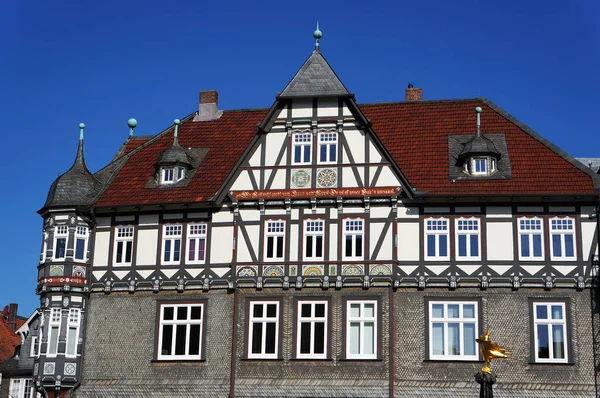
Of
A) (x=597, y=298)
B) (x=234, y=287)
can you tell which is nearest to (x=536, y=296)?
(x=597, y=298)

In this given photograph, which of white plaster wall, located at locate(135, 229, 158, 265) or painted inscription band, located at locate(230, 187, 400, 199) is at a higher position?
painted inscription band, located at locate(230, 187, 400, 199)

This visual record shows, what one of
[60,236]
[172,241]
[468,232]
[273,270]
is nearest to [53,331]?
[60,236]

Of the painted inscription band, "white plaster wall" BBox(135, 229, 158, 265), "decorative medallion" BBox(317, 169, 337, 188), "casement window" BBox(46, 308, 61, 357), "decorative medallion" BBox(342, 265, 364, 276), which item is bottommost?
"casement window" BBox(46, 308, 61, 357)

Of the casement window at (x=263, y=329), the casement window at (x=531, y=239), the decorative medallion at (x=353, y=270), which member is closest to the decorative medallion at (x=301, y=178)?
the decorative medallion at (x=353, y=270)

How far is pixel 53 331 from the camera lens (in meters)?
39.2

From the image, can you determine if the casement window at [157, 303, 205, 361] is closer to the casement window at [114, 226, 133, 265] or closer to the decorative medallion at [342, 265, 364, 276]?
the casement window at [114, 226, 133, 265]

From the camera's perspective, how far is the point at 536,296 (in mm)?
36781

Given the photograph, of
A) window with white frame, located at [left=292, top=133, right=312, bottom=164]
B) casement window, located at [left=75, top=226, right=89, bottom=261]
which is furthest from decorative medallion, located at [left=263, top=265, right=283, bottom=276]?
casement window, located at [left=75, top=226, right=89, bottom=261]

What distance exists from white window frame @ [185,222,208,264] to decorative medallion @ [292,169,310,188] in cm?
407

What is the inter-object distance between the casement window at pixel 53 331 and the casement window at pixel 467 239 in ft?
53.0

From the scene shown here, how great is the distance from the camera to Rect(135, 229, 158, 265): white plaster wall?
39.9 m

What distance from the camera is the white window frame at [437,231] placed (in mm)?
37656

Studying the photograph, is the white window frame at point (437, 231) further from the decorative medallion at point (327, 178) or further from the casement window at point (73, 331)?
the casement window at point (73, 331)

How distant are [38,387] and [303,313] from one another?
431 inches
